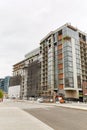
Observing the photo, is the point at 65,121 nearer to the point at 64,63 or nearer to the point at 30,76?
the point at 64,63

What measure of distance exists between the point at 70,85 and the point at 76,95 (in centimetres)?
664

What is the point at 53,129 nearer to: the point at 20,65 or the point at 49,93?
the point at 49,93

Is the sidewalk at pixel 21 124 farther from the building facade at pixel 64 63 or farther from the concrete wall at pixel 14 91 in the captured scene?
the concrete wall at pixel 14 91

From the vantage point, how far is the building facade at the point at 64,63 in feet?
300

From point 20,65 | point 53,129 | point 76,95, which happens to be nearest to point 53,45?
point 76,95

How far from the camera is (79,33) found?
352 ft

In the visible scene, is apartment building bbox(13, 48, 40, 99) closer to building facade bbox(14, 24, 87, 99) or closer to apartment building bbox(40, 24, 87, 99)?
building facade bbox(14, 24, 87, 99)

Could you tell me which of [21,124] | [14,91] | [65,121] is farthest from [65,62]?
[21,124]

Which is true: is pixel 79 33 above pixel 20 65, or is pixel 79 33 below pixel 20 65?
above

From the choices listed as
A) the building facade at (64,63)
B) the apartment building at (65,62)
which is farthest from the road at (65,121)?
the building facade at (64,63)

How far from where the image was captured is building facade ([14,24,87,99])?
9138 centimetres

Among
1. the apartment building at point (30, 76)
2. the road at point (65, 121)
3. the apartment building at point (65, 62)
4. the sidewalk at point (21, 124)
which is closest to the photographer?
the sidewalk at point (21, 124)

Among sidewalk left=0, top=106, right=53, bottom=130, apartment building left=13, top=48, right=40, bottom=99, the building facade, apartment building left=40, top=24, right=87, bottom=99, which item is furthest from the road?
apartment building left=13, top=48, right=40, bottom=99

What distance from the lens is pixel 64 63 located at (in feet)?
305
